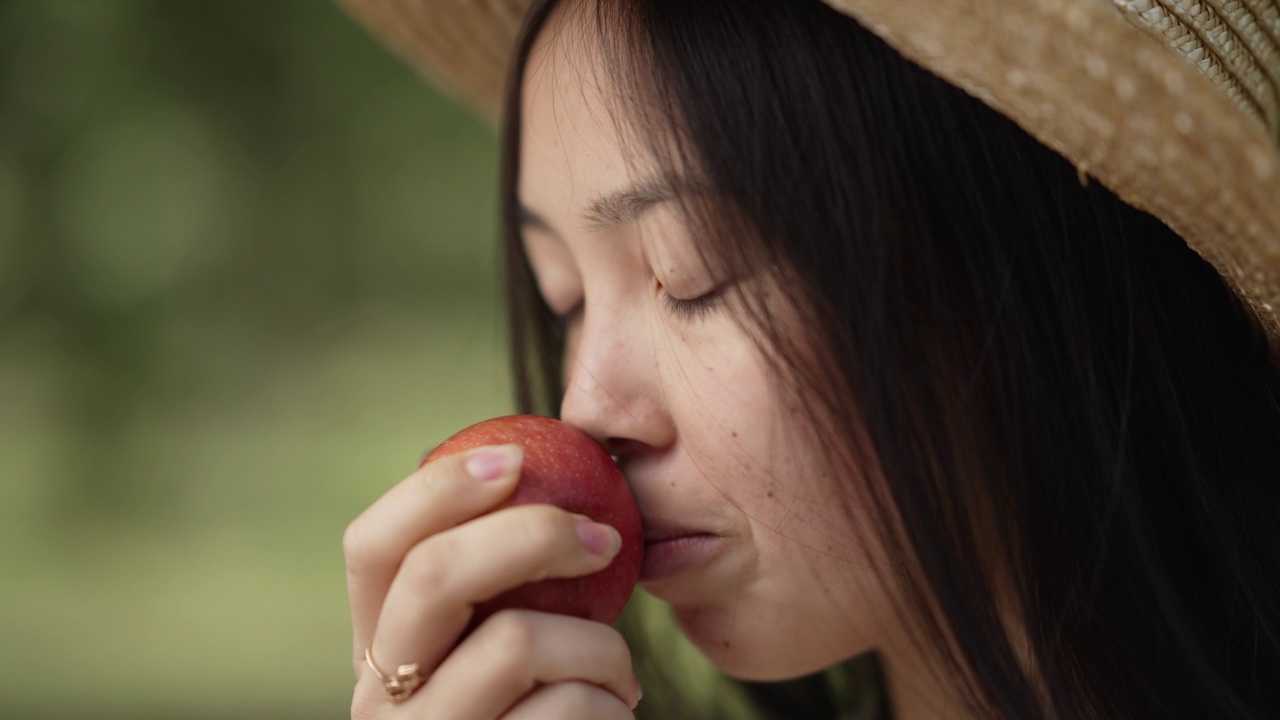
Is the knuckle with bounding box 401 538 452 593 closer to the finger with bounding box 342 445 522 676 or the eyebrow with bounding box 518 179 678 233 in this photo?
the finger with bounding box 342 445 522 676

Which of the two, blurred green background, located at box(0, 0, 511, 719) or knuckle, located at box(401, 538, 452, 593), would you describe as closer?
knuckle, located at box(401, 538, 452, 593)

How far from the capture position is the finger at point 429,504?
0.69 metres

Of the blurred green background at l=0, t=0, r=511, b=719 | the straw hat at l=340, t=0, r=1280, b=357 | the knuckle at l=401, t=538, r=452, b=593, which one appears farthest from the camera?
the blurred green background at l=0, t=0, r=511, b=719

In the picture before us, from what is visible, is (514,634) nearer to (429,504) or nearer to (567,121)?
(429,504)

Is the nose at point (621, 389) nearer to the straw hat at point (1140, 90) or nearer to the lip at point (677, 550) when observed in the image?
the lip at point (677, 550)

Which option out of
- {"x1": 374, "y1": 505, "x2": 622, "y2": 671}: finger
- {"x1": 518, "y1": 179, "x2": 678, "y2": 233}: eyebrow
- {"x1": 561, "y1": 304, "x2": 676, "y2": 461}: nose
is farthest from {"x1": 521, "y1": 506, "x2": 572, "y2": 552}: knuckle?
{"x1": 518, "y1": 179, "x2": 678, "y2": 233}: eyebrow

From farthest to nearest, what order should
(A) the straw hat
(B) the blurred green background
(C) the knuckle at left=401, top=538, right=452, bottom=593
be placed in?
(B) the blurred green background < (C) the knuckle at left=401, top=538, right=452, bottom=593 < (A) the straw hat

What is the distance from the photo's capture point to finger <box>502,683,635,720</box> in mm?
706

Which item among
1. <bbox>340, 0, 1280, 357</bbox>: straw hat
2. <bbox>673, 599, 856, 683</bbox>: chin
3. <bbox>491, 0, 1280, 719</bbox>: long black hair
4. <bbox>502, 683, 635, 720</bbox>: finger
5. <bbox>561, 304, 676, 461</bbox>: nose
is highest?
Result: <bbox>340, 0, 1280, 357</bbox>: straw hat

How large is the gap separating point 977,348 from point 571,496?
1.01 feet

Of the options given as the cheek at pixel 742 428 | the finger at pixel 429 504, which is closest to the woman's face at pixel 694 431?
the cheek at pixel 742 428

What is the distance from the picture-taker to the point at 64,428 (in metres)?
2.68

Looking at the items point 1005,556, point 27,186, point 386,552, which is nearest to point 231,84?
point 27,186

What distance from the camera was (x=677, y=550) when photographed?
0.78 metres
